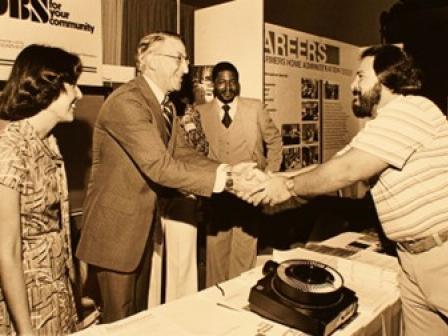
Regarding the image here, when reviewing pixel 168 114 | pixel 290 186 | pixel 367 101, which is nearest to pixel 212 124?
pixel 168 114

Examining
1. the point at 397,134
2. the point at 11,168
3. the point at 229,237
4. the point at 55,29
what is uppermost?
the point at 55,29

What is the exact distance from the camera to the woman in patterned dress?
1.47 meters

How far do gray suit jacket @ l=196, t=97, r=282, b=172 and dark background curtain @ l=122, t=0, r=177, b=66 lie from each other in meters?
0.71

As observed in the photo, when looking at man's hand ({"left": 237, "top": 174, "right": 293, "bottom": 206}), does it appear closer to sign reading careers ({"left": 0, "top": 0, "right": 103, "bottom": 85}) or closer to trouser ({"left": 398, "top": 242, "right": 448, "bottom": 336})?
trouser ({"left": 398, "top": 242, "right": 448, "bottom": 336})

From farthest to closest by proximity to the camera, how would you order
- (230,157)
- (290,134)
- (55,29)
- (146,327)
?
(290,134) < (230,157) < (55,29) < (146,327)

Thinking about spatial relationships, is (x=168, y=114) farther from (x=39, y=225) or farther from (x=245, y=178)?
(x=39, y=225)

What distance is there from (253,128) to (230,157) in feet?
0.99

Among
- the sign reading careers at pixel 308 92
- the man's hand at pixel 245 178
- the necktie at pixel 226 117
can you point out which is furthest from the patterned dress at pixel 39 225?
the sign reading careers at pixel 308 92

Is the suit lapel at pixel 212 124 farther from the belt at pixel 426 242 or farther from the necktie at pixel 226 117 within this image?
the belt at pixel 426 242

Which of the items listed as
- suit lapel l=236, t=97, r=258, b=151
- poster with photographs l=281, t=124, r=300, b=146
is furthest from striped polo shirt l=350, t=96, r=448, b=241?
poster with photographs l=281, t=124, r=300, b=146

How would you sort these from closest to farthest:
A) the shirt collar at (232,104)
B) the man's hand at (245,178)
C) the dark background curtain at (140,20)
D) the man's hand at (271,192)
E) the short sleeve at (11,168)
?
1. the short sleeve at (11,168)
2. the man's hand at (271,192)
3. the man's hand at (245,178)
4. the dark background curtain at (140,20)
5. the shirt collar at (232,104)

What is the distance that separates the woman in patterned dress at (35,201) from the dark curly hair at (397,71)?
129cm

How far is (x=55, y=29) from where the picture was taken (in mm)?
2840

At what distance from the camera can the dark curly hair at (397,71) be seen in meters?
1.86
